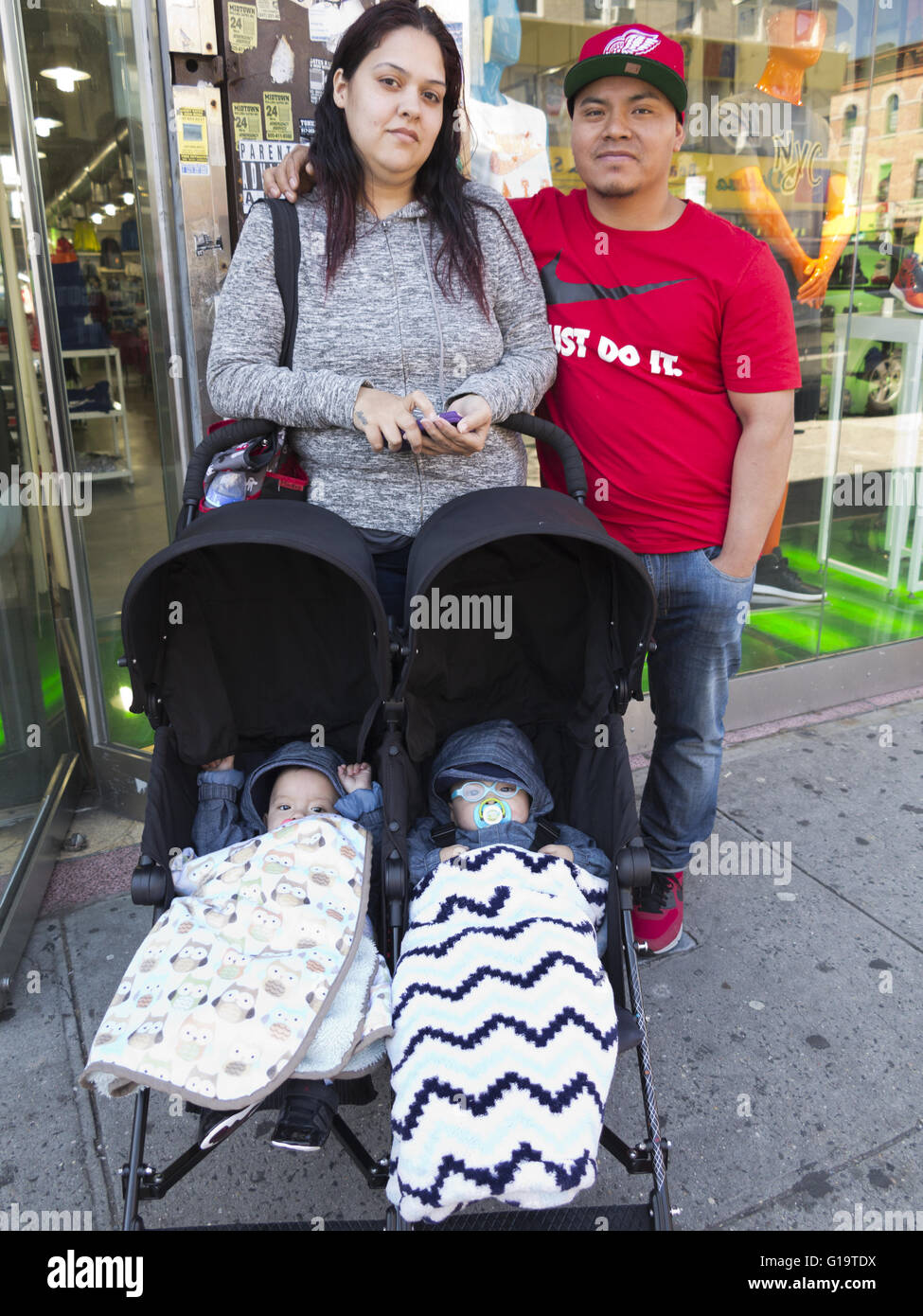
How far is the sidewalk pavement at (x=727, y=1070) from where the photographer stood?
2223mm

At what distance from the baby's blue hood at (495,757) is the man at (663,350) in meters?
0.62

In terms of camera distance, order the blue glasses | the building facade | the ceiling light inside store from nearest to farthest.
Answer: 1. the blue glasses
2. the building facade
3. the ceiling light inside store

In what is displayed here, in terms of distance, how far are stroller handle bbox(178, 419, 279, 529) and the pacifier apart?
94 cm

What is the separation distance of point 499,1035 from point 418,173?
1.96 metres

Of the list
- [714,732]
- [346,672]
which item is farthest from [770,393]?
[346,672]

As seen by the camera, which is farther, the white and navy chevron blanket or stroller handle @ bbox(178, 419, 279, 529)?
stroller handle @ bbox(178, 419, 279, 529)

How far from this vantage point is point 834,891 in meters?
3.29

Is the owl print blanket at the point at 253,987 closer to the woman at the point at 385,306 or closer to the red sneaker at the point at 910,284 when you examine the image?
the woman at the point at 385,306

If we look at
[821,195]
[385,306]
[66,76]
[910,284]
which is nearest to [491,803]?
[385,306]

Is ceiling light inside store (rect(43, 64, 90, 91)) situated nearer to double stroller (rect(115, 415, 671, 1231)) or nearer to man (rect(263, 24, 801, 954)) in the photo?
man (rect(263, 24, 801, 954))

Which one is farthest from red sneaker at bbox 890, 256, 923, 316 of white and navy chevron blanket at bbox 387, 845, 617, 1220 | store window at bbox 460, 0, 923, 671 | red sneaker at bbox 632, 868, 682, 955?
white and navy chevron blanket at bbox 387, 845, 617, 1220

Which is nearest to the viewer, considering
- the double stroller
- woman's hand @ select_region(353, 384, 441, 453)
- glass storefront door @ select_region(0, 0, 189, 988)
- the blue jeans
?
the double stroller

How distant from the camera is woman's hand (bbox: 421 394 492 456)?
6.68 ft

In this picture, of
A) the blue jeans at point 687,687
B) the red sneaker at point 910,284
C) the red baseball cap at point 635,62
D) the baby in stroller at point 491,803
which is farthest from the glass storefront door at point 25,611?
the red sneaker at point 910,284
